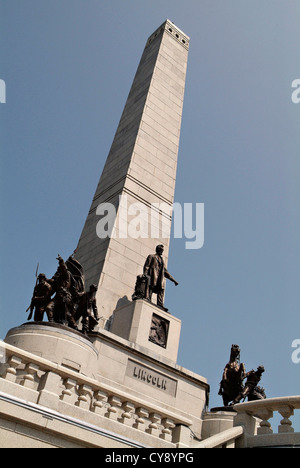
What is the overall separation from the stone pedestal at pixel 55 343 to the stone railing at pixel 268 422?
12.6ft

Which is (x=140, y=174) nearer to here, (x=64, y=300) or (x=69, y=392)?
(x=64, y=300)

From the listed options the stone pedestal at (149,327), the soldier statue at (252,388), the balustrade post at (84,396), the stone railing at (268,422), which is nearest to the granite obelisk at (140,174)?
the stone pedestal at (149,327)

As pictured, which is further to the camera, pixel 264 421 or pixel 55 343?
pixel 55 343

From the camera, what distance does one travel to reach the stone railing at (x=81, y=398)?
25.6 feet

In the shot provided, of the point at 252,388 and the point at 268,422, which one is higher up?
the point at 252,388

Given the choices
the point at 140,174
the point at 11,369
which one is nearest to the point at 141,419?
the point at 11,369

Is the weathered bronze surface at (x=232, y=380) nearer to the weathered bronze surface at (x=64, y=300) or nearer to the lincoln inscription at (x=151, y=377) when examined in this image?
the lincoln inscription at (x=151, y=377)

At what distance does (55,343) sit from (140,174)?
1170 cm

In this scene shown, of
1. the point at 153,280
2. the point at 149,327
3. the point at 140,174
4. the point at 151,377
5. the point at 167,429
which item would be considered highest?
the point at 140,174

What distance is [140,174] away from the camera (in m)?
22.0

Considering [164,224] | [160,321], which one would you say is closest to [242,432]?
[160,321]

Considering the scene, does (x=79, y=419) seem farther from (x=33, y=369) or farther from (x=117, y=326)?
(x=117, y=326)

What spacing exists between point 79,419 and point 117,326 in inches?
338
